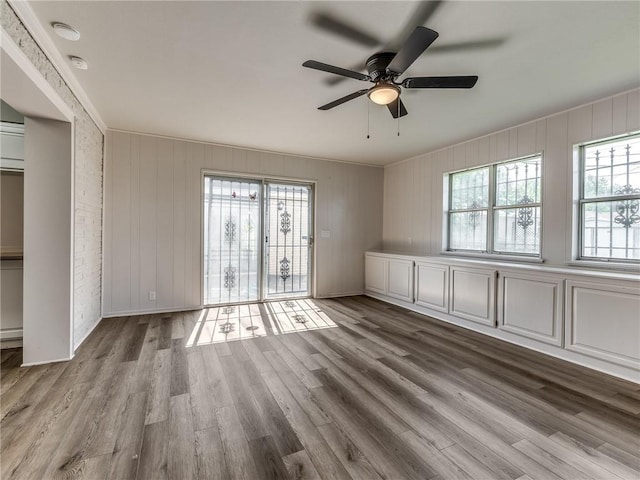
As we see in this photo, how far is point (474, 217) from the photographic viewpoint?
4340 millimetres

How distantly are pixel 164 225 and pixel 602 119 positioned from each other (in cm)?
552

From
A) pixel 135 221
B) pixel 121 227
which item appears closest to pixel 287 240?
pixel 135 221

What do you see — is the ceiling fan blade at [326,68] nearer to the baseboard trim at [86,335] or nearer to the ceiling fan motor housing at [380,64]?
the ceiling fan motor housing at [380,64]

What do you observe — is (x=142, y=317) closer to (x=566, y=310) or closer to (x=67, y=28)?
(x=67, y=28)

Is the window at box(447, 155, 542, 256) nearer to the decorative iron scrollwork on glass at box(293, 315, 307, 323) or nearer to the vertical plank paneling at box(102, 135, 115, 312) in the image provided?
the decorative iron scrollwork on glass at box(293, 315, 307, 323)

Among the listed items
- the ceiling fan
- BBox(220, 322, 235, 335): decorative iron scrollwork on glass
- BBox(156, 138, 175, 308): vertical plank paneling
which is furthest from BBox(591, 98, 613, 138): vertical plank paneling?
BBox(156, 138, 175, 308): vertical plank paneling

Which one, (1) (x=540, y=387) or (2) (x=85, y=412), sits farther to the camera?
(1) (x=540, y=387)

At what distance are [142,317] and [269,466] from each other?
340 centimetres

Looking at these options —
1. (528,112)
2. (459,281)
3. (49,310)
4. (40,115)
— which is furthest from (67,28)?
(459,281)

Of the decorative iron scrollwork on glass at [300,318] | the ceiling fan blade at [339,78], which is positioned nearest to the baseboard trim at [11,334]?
the decorative iron scrollwork on glass at [300,318]

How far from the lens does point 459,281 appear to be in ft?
12.8

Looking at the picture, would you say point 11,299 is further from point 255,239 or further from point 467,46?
point 467,46

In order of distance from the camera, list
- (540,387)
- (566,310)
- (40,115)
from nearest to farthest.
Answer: (540,387)
(40,115)
(566,310)

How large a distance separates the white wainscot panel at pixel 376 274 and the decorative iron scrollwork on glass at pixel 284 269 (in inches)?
63.9
